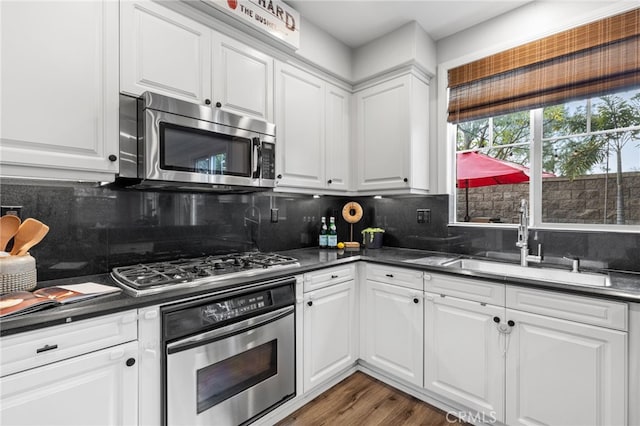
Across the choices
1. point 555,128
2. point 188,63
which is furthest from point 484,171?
point 188,63

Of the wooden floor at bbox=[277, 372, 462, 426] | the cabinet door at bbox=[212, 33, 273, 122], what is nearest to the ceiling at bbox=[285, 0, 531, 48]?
the cabinet door at bbox=[212, 33, 273, 122]

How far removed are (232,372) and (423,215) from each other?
1902 millimetres

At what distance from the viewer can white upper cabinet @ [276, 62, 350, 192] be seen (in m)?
2.22

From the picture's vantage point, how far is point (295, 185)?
91.1 inches

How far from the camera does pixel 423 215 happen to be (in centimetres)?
266

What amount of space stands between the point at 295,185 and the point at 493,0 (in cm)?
186

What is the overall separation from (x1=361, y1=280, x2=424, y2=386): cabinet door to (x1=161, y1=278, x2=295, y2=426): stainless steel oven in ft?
2.23

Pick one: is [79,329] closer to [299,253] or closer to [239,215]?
[239,215]

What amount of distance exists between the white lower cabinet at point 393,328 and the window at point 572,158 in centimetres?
97

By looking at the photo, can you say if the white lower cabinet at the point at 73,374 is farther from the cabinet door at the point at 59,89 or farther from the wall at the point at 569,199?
the wall at the point at 569,199

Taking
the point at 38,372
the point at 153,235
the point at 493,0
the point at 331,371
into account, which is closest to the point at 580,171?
the point at 493,0

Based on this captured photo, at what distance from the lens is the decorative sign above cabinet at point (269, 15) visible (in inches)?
70.5

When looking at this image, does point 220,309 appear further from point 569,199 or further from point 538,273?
point 569,199

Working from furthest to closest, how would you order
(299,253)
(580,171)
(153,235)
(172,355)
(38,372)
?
1. (299,253)
2. (580,171)
3. (153,235)
4. (172,355)
5. (38,372)
